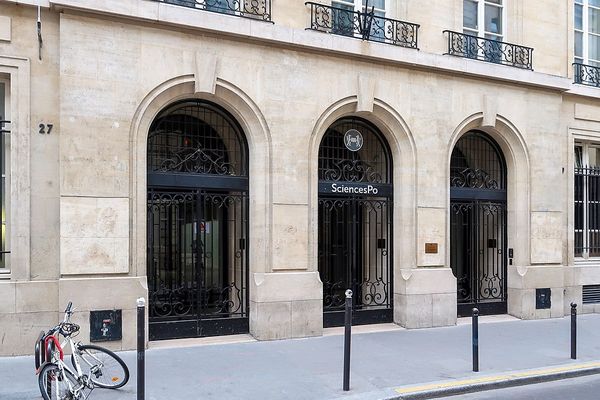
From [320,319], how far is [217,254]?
2263 millimetres

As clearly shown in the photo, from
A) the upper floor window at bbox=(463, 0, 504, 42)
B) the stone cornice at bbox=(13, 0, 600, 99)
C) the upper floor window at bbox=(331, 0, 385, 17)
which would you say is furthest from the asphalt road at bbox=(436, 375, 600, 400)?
the upper floor window at bbox=(463, 0, 504, 42)

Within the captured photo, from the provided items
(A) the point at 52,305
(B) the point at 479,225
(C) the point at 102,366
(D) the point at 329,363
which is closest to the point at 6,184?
(A) the point at 52,305

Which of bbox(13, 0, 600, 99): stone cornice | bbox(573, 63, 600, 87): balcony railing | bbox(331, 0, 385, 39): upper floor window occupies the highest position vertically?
bbox(331, 0, 385, 39): upper floor window

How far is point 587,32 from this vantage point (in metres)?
14.7

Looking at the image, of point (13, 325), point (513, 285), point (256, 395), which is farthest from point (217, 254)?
point (513, 285)

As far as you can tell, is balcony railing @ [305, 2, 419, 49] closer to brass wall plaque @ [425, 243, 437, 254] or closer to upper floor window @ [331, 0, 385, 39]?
upper floor window @ [331, 0, 385, 39]

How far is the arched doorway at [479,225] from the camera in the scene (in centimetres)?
1305

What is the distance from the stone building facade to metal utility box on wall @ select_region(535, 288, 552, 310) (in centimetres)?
6

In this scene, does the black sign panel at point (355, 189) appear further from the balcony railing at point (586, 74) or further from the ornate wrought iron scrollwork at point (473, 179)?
the balcony railing at point (586, 74)

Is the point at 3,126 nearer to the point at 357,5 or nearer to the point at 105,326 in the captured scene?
the point at 105,326

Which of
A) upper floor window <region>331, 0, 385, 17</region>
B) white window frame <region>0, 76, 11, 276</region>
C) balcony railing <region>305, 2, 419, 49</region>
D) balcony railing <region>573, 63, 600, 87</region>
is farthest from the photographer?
balcony railing <region>573, 63, 600, 87</region>

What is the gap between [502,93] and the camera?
1284 centimetres

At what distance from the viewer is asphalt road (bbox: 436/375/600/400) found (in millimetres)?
7422

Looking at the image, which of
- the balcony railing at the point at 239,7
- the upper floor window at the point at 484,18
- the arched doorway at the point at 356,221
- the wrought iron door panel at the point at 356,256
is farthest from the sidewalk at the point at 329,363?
the upper floor window at the point at 484,18
